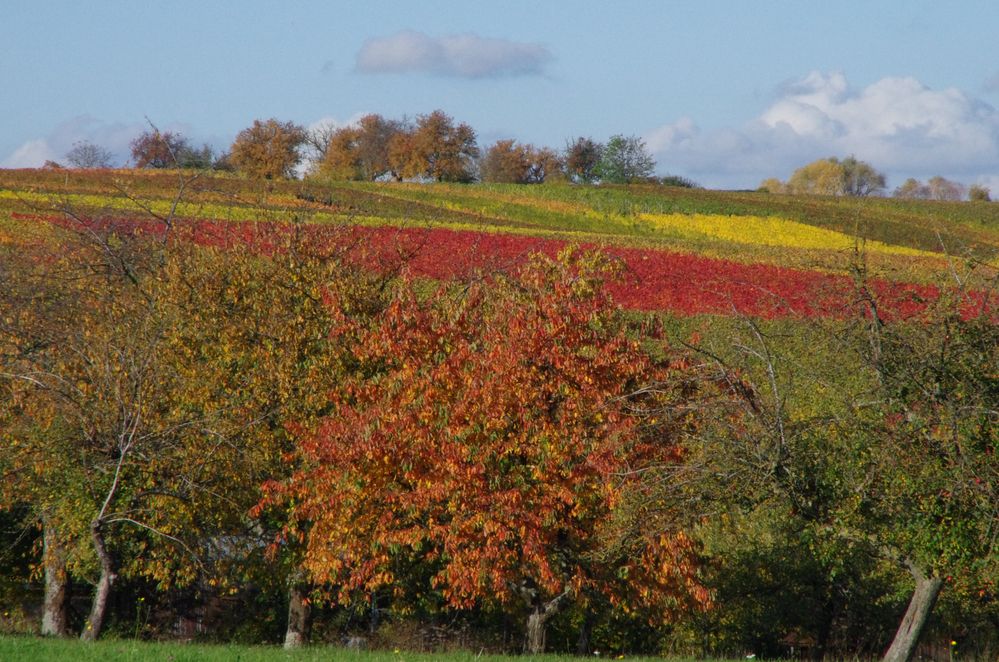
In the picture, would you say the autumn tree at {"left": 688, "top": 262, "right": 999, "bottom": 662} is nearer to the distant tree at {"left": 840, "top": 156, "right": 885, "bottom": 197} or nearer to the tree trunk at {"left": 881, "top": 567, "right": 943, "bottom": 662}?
the tree trunk at {"left": 881, "top": 567, "right": 943, "bottom": 662}

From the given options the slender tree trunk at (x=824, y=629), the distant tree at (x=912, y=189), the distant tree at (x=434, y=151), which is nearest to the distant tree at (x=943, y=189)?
the distant tree at (x=912, y=189)

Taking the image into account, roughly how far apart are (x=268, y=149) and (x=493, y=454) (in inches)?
3554

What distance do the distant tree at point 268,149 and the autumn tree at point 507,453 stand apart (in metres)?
85.4

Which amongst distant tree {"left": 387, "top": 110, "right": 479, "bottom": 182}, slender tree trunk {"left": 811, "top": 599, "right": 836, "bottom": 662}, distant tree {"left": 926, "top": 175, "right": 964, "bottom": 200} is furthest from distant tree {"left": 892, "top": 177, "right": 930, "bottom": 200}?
slender tree trunk {"left": 811, "top": 599, "right": 836, "bottom": 662}

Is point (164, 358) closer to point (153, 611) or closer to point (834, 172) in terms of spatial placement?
point (153, 611)

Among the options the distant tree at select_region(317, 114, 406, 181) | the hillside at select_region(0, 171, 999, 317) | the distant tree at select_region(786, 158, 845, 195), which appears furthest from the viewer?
the distant tree at select_region(786, 158, 845, 195)

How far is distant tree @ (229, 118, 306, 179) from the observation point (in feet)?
325

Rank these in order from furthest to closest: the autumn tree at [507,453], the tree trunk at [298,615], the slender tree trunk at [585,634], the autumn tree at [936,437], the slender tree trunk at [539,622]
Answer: the tree trunk at [298,615] < the slender tree trunk at [585,634] < the slender tree trunk at [539,622] < the autumn tree at [507,453] < the autumn tree at [936,437]

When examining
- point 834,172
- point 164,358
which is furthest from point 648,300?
point 834,172

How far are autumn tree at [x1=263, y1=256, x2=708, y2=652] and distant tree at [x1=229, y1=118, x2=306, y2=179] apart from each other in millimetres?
85356

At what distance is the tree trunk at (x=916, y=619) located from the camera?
12.8m

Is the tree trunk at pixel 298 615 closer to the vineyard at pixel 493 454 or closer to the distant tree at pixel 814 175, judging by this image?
the vineyard at pixel 493 454

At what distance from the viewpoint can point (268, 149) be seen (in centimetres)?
9994

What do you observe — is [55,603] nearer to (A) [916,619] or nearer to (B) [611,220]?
(A) [916,619]
